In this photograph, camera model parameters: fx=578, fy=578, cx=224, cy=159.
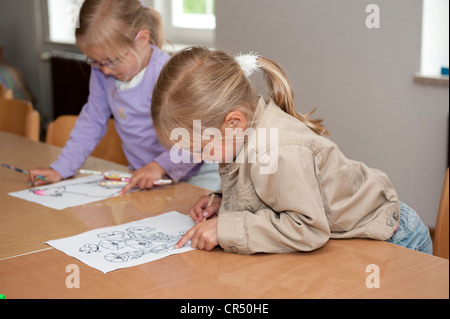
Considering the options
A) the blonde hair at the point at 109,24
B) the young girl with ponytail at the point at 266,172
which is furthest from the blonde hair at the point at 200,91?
the blonde hair at the point at 109,24

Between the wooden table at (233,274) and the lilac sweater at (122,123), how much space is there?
0.49 metres

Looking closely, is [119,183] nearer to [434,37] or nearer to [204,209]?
[204,209]

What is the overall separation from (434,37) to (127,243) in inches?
66.2

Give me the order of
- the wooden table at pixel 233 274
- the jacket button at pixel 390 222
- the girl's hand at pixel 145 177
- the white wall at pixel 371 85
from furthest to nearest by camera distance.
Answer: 1. the white wall at pixel 371 85
2. the girl's hand at pixel 145 177
3. the jacket button at pixel 390 222
4. the wooden table at pixel 233 274

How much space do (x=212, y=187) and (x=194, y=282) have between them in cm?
75

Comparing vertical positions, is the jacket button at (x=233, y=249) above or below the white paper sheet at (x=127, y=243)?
above

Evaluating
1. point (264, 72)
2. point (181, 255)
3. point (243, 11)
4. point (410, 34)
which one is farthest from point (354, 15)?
point (181, 255)

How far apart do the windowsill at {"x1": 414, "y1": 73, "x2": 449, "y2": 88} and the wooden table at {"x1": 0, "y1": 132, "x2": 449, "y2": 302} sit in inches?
53.7

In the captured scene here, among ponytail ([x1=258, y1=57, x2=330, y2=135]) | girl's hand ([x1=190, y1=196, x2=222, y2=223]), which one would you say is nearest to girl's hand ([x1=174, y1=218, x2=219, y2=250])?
girl's hand ([x1=190, y1=196, x2=222, y2=223])

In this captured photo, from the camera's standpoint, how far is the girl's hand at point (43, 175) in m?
1.53

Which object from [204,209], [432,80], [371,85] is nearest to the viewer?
[204,209]

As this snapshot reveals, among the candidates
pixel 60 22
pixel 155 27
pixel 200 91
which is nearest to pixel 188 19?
pixel 60 22

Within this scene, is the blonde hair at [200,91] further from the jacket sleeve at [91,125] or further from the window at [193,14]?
the window at [193,14]

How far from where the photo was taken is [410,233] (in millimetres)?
1130
